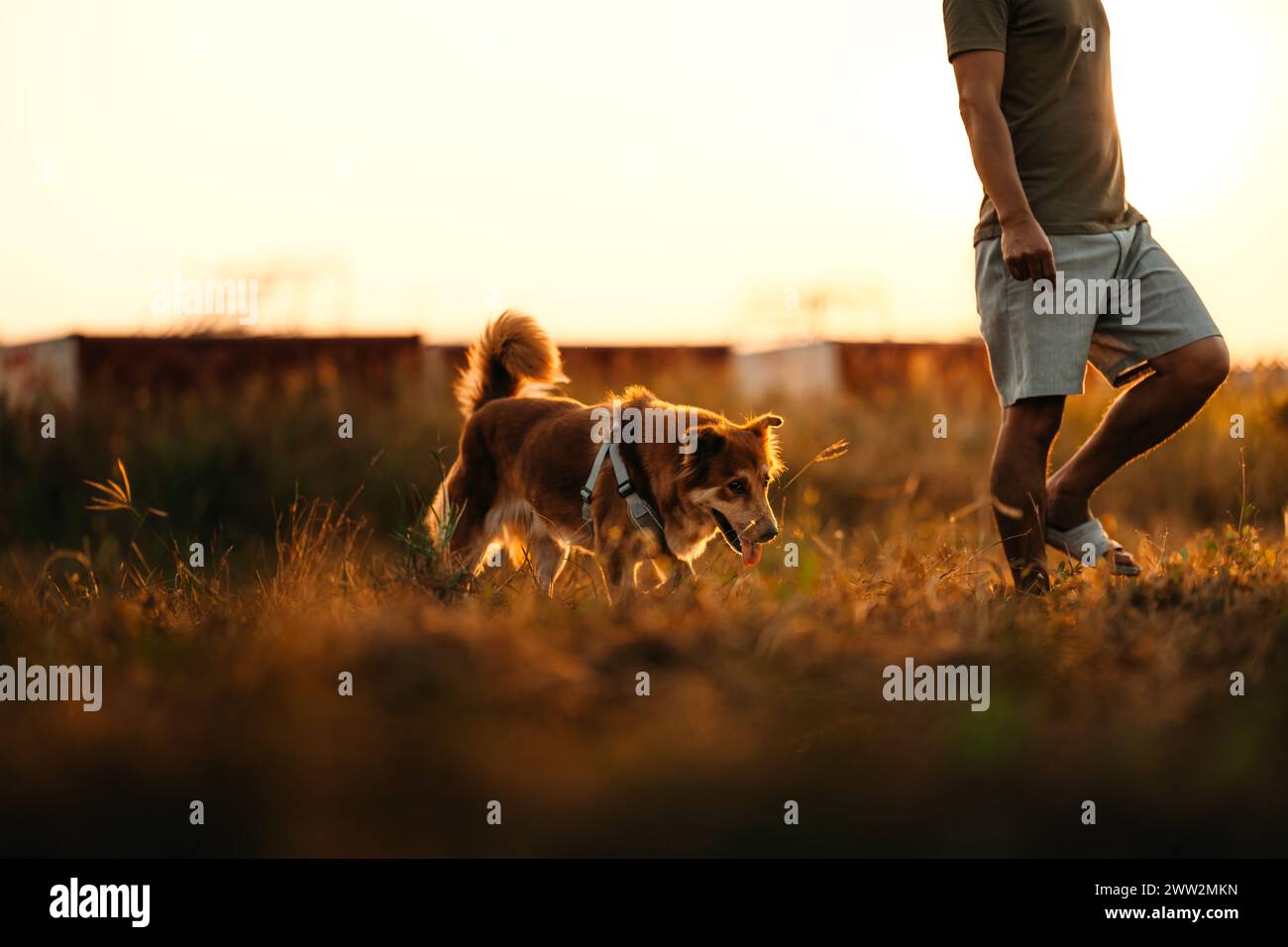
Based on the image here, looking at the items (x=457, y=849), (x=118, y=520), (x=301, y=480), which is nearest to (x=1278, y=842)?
(x=457, y=849)

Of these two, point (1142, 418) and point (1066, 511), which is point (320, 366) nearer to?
point (1066, 511)

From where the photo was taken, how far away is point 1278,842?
2898mm

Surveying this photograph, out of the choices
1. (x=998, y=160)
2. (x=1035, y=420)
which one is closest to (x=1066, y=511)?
(x=1035, y=420)

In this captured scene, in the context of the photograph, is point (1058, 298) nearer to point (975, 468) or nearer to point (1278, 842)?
point (1278, 842)

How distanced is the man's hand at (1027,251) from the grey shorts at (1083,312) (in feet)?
0.24

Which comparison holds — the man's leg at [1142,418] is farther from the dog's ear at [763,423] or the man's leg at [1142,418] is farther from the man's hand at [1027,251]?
the dog's ear at [763,423]

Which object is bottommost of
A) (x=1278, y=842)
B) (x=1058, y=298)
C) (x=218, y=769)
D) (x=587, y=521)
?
(x=1278, y=842)

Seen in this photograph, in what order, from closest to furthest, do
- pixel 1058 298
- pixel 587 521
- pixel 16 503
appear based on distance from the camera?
pixel 1058 298 < pixel 587 521 < pixel 16 503

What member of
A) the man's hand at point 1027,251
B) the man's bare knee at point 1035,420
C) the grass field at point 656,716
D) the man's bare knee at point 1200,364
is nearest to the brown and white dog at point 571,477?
the grass field at point 656,716

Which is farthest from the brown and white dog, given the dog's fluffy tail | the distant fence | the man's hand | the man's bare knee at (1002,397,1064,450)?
the distant fence

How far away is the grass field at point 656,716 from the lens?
2793 mm

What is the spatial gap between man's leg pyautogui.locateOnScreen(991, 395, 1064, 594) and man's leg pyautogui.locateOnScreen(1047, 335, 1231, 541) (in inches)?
7.9

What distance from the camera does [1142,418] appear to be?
16.2 ft

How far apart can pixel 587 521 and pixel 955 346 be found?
1460cm
